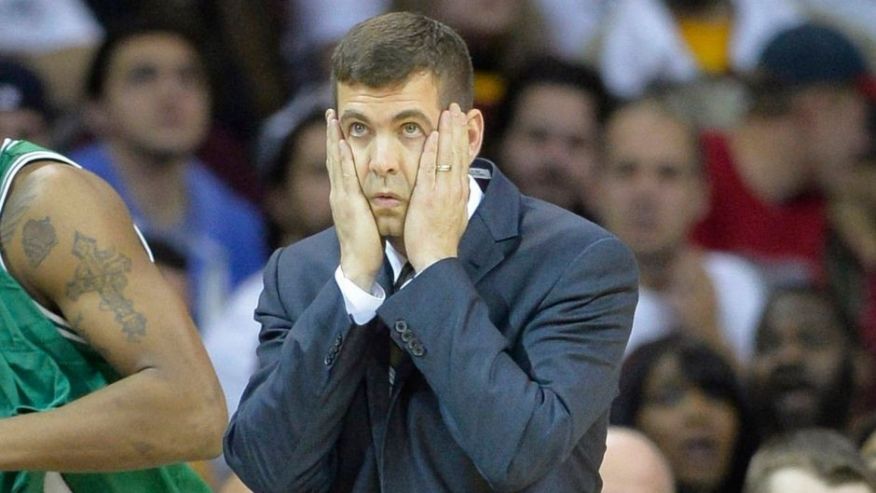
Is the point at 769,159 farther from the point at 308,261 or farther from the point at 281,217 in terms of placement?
the point at 308,261

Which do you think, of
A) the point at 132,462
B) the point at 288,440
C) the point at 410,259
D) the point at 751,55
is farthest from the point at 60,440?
the point at 751,55

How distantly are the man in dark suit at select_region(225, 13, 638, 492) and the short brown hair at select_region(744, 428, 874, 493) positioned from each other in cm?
157

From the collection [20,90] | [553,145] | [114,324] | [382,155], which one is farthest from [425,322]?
[553,145]

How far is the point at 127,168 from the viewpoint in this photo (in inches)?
274

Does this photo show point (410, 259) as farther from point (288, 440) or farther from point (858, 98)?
point (858, 98)

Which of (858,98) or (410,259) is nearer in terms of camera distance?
(410,259)

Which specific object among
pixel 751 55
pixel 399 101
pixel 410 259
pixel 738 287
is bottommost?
pixel 738 287

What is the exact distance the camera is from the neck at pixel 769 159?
743 centimetres

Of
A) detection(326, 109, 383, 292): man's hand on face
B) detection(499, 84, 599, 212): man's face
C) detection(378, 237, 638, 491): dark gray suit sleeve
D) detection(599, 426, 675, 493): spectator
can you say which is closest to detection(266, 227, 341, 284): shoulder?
detection(326, 109, 383, 292): man's hand on face

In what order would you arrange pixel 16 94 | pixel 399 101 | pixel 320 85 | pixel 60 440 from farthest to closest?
1. pixel 320 85
2. pixel 16 94
3. pixel 60 440
4. pixel 399 101

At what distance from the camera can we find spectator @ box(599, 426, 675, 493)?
4.62 m

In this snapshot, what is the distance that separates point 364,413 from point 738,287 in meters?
4.05

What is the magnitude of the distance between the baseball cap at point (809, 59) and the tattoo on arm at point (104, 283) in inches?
178

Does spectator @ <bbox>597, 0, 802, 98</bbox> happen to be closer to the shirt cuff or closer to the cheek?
the cheek
